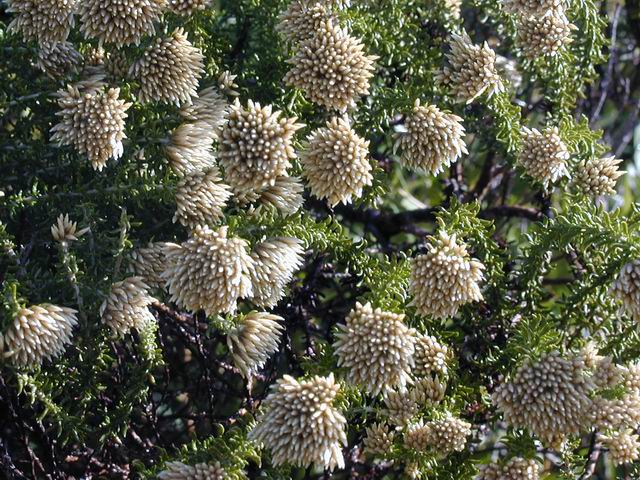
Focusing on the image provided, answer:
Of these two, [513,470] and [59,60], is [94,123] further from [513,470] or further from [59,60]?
[513,470]

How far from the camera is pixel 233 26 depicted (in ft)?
5.43

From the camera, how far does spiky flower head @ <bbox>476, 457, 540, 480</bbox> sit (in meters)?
1.23

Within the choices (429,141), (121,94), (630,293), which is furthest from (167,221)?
(630,293)

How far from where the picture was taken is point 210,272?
1156 mm

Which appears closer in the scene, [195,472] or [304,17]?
[195,472]

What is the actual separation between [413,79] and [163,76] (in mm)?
449

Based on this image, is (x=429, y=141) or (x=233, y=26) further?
(x=233, y=26)

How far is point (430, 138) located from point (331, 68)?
0.64 feet

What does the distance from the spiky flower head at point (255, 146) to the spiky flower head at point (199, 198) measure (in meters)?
0.06

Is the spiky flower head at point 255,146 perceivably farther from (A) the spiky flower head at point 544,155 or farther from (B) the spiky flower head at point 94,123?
(A) the spiky flower head at point 544,155

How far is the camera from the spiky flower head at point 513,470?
1230 mm

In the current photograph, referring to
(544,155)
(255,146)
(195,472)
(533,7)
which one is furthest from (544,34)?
(195,472)

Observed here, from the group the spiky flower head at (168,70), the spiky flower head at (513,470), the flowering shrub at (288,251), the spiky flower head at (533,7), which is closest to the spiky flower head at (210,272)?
the flowering shrub at (288,251)

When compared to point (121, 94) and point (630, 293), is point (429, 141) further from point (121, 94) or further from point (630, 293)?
point (121, 94)
